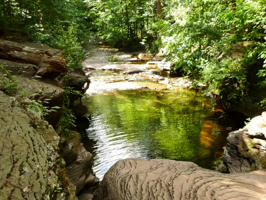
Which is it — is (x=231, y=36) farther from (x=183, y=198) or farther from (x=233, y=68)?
(x=183, y=198)

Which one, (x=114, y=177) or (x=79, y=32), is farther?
(x=79, y=32)

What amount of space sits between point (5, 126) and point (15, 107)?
561 mm

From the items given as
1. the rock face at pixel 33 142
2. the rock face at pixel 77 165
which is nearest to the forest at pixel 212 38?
the rock face at pixel 33 142

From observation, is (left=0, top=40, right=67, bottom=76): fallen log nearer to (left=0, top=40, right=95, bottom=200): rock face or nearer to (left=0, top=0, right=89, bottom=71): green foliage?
(left=0, top=40, right=95, bottom=200): rock face

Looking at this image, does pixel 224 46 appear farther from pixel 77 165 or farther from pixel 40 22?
pixel 40 22

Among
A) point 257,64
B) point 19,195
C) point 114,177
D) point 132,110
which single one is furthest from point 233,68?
point 19,195

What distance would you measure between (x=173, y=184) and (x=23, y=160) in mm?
2130

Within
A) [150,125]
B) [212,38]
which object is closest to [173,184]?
[150,125]

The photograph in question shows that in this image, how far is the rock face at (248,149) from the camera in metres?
4.56

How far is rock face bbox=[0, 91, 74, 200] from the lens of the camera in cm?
176

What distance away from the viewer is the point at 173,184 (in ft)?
10.8

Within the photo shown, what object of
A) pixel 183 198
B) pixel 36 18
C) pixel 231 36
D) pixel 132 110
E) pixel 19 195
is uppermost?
pixel 36 18

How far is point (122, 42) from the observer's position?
28156mm

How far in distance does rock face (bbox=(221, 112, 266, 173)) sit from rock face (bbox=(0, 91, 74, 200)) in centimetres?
398
